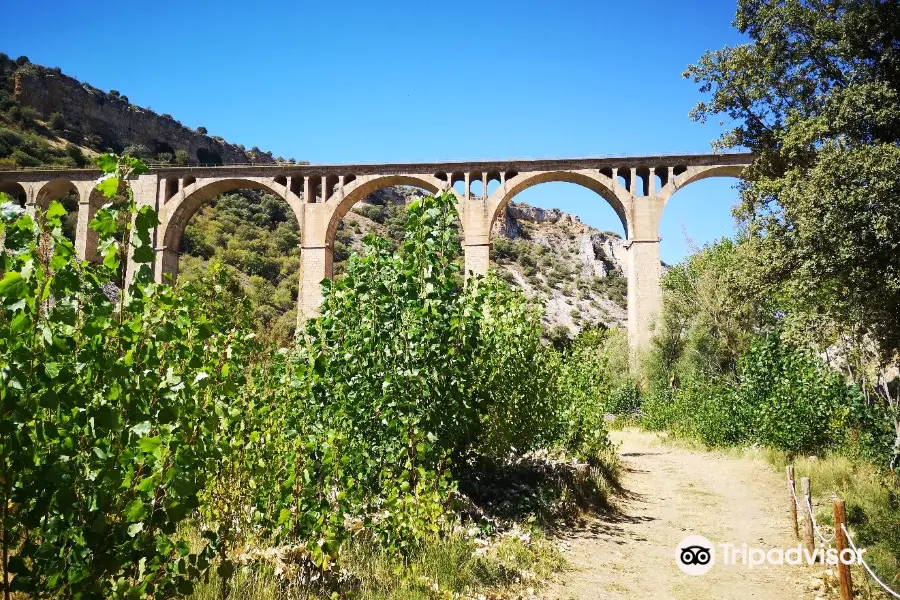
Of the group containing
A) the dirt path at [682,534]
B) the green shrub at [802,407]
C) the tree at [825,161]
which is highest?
the tree at [825,161]

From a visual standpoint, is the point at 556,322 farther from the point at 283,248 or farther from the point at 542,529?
the point at 542,529

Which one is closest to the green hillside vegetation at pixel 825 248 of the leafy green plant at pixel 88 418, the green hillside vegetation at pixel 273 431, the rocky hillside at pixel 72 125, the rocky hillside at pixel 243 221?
the green hillside vegetation at pixel 273 431

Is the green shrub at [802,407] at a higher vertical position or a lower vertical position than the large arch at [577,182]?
lower

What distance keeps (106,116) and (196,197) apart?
106ft

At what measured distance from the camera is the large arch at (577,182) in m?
21.6

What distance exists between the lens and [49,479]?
1731 millimetres

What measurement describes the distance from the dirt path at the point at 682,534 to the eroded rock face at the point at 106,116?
47762 millimetres

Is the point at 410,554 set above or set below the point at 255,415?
below

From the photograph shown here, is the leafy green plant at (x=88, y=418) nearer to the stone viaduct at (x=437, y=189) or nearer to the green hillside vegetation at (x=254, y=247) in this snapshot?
the stone viaduct at (x=437, y=189)

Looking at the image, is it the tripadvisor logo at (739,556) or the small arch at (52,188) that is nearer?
the tripadvisor logo at (739,556)

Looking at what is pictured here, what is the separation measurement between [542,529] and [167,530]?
13.2ft

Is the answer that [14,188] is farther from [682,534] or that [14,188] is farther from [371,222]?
[371,222]

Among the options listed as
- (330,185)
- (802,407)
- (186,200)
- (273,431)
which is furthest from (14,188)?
(802,407)

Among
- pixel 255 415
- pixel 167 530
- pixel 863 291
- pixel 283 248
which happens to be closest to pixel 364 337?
pixel 255 415
